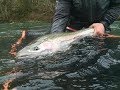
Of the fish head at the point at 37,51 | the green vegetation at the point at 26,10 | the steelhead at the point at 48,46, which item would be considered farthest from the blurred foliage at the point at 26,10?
the fish head at the point at 37,51

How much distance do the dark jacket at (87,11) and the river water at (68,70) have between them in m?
0.61

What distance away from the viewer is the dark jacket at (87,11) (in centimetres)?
577

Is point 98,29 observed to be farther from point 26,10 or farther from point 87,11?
point 26,10

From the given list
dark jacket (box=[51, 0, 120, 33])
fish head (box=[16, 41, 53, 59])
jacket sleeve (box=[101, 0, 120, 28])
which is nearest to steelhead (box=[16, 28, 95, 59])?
fish head (box=[16, 41, 53, 59])

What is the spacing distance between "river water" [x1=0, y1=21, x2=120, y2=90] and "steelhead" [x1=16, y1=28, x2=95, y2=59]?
0.08m

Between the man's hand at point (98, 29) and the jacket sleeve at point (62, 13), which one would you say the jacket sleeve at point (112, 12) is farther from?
the jacket sleeve at point (62, 13)

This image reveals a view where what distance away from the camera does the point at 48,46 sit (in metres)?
4.58

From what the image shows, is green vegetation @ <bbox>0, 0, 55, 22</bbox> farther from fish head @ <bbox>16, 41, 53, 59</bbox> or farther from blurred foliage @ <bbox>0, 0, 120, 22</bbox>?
fish head @ <bbox>16, 41, 53, 59</bbox>

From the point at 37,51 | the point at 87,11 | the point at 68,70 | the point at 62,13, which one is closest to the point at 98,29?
the point at 87,11

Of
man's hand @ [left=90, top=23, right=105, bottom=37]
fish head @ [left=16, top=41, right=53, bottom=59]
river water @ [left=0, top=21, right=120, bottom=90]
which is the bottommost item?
river water @ [left=0, top=21, right=120, bottom=90]

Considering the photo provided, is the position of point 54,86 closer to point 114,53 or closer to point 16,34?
point 114,53

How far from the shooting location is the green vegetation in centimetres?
1038

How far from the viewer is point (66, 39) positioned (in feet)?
15.9

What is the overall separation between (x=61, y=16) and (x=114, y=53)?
1295 mm
